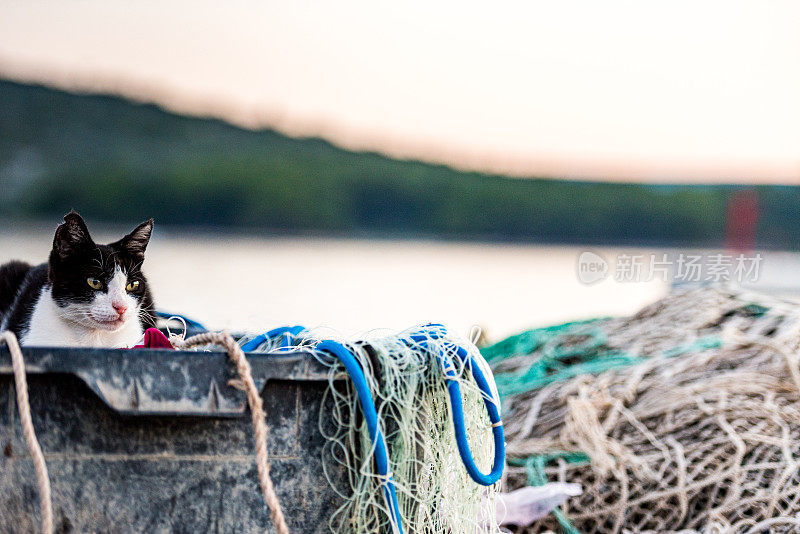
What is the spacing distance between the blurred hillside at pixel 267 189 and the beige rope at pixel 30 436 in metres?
26.6

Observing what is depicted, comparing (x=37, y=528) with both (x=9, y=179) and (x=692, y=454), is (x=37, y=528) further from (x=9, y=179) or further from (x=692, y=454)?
(x=9, y=179)

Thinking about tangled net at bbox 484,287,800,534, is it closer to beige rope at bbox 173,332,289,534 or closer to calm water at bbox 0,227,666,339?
calm water at bbox 0,227,666,339

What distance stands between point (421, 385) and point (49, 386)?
0.60 metres

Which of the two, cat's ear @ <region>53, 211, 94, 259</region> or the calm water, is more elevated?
cat's ear @ <region>53, 211, 94, 259</region>

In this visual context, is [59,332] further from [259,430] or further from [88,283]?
[259,430]

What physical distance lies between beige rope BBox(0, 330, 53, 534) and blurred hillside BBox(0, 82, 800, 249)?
87.4 feet

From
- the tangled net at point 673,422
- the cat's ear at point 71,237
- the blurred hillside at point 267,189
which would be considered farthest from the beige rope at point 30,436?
the blurred hillside at point 267,189

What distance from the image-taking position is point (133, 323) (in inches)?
69.8

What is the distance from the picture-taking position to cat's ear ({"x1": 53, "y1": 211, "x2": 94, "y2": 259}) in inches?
61.2

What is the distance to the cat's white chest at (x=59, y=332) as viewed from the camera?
1682 millimetres

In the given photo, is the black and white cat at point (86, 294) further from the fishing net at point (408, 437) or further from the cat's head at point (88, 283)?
the fishing net at point (408, 437)

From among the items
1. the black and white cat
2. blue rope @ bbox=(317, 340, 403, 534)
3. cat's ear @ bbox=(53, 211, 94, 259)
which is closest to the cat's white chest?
the black and white cat

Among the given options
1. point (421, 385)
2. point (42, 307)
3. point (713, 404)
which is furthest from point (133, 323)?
point (713, 404)

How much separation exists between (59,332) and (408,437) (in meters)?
0.79
